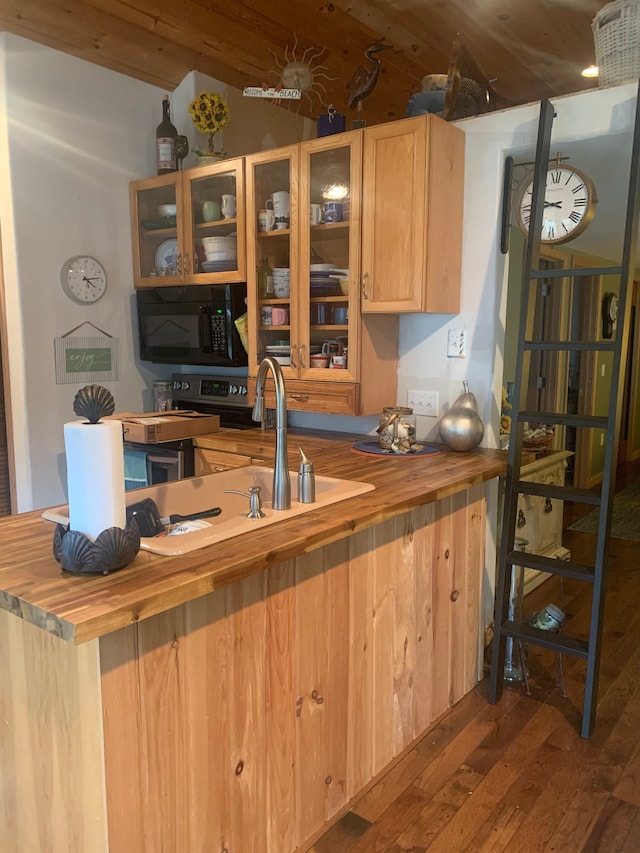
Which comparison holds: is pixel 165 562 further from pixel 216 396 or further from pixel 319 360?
pixel 216 396

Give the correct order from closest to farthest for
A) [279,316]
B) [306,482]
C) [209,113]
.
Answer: [306,482] < [279,316] < [209,113]

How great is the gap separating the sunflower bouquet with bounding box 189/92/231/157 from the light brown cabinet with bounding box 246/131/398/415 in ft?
1.54

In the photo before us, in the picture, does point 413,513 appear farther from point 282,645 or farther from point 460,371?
point 460,371

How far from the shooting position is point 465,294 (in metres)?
2.63

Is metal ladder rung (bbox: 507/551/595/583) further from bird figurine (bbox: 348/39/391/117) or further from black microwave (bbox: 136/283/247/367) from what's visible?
bird figurine (bbox: 348/39/391/117)

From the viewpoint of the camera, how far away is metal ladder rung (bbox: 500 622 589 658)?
2.17 m

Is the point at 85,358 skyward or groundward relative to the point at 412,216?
groundward

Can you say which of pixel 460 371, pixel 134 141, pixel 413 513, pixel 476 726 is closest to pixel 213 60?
pixel 134 141

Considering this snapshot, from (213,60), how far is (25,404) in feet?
6.36

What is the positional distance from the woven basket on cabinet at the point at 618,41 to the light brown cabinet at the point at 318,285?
89 centimetres

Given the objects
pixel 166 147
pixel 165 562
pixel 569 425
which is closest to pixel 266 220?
pixel 166 147

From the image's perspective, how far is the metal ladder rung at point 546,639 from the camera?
2.17m

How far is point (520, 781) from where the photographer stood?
1.97m

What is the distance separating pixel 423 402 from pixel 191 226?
56.6 inches
